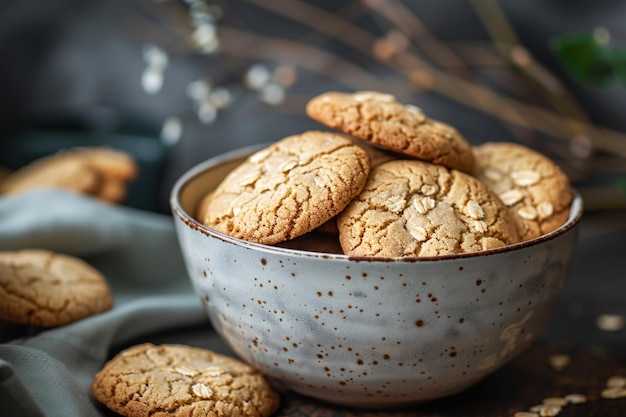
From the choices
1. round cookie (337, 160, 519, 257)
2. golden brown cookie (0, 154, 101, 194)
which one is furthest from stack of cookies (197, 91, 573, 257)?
golden brown cookie (0, 154, 101, 194)

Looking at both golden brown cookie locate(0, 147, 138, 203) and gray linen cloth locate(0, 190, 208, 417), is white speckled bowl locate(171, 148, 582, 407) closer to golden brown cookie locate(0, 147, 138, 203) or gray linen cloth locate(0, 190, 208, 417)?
gray linen cloth locate(0, 190, 208, 417)

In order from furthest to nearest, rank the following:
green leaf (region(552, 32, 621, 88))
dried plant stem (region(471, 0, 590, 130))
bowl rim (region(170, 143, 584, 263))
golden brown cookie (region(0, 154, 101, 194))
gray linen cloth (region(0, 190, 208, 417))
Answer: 1. dried plant stem (region(471, 0, 590, 130))
2. golden brown cookie (region(0, 154, 101, 194))
3. green leaf (region(552, 32, 621, 88))
4. gray linen cloth (region(0, 190, 208, 417))
5. bowl rim (region(170, 143, 584, 263))

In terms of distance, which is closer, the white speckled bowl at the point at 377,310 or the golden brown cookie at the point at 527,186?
the white speckled bowl at the point at 377,310

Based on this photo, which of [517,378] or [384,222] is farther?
[517,378]

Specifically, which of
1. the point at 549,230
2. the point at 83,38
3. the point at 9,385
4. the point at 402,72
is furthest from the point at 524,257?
the point at 83,38

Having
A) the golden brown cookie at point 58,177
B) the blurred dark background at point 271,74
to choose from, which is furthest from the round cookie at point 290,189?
the golden brown cookie at point 58,177

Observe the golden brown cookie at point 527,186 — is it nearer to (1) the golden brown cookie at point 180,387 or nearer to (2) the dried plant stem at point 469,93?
(1) the golden brown cookie at point 180,387

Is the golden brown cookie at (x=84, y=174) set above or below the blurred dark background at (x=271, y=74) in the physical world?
below

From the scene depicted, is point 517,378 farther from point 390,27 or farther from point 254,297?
point 390,27
